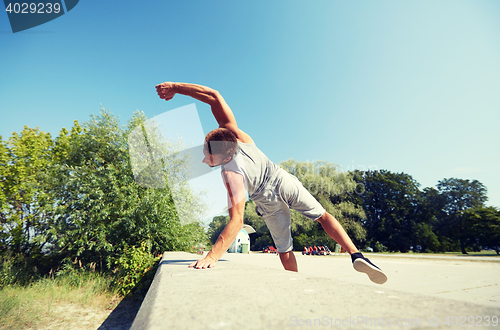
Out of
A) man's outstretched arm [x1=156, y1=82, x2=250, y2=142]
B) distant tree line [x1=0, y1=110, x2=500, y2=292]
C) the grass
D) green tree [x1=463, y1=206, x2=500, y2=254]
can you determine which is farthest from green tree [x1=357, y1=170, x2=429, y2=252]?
man's outstretched arm [x1=156, y1=82, x2=250, y2=142]

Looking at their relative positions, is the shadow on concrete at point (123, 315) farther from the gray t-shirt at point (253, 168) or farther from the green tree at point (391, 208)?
the green tree at point (391, 208)

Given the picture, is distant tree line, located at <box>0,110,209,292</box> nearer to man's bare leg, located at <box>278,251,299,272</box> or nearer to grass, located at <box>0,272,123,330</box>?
grass, located at <box>0,272,123,330</box>

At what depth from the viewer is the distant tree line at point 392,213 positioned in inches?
941

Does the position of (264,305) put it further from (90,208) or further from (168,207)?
(90,208)

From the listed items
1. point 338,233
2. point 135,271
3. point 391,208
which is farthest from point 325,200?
point 338,233

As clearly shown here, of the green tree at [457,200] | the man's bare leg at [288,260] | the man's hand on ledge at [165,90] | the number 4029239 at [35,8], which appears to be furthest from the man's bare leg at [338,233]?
the green tree at [457,200]

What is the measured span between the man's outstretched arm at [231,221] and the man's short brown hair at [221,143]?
0.20 meters

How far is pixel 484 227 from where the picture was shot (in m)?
24.3

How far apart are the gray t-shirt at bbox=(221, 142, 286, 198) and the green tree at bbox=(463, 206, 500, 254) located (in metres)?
33.0

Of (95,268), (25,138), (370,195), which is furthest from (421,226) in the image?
(25,138)

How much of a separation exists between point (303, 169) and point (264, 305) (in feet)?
81.8

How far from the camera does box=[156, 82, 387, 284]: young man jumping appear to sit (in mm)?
2039

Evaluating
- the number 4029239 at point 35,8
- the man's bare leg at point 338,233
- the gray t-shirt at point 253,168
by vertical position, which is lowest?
the man's bare leg at point 338,233

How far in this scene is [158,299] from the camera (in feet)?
3.01
